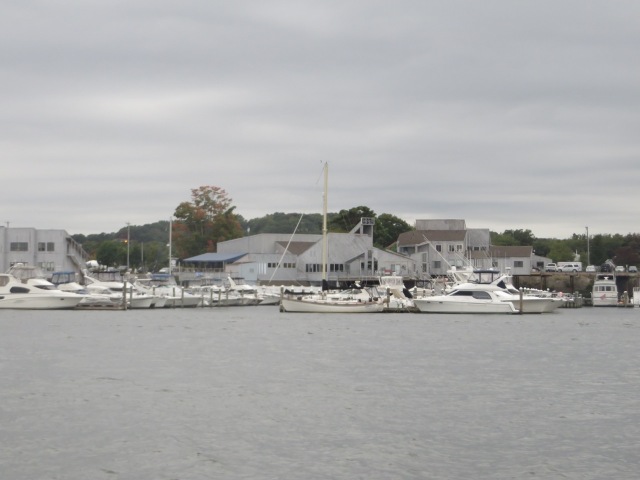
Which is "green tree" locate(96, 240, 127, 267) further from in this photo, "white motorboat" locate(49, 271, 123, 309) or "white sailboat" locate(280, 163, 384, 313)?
"white sailboat" locate(280, 163, 384, 313)

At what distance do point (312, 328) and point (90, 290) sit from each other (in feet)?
130

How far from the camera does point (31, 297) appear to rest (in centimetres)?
8769

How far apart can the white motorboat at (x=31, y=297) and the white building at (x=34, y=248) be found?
131 ft

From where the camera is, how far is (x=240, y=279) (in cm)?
12788

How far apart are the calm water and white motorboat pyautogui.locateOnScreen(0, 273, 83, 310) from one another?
2976cm

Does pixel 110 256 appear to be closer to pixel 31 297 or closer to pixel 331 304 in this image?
pixel 31 297

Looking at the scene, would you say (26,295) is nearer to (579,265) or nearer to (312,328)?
(312,328)

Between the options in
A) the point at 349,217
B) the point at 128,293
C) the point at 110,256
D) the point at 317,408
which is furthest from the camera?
the point at 110,256

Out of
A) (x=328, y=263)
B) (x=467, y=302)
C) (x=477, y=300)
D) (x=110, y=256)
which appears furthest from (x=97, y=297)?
(x=110, y=256)

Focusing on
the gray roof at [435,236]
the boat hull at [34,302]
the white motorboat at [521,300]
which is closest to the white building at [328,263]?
Result: the gray roof at [435,236]

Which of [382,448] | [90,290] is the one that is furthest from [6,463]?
[90,290]

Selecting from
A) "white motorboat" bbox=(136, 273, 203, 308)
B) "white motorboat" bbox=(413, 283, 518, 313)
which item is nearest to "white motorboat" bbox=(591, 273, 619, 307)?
"white motorboat" bbox=(413, 283, 518, 313)

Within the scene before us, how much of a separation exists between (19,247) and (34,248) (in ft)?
6.32

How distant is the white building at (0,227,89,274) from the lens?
420ft
